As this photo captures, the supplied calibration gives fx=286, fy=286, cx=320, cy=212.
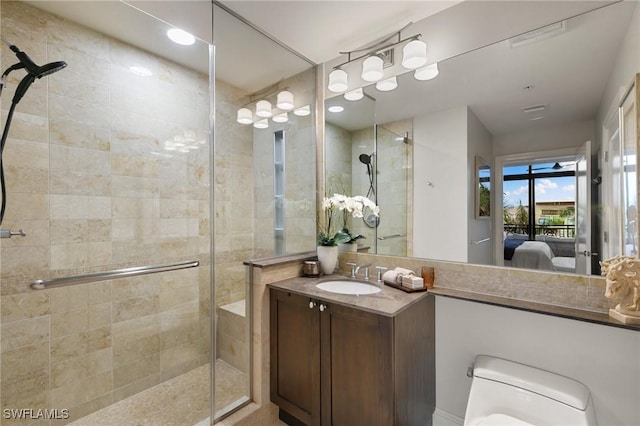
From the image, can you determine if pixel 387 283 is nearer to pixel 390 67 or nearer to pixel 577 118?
pixel 577 118

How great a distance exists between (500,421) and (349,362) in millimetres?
677

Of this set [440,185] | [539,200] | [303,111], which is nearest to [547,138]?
[539,200]

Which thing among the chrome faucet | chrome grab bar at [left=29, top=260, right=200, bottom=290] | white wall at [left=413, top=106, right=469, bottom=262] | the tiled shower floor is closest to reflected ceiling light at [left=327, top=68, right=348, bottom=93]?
white wall at [left=413, top=106, right=469, bottom=262]

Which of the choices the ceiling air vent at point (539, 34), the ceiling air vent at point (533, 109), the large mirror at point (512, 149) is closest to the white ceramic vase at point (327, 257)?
the large mirror at point (512, 149)

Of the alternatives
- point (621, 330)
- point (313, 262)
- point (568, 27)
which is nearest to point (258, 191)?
point (313, 262)

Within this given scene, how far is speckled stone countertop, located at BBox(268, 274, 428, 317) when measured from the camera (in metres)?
1.36

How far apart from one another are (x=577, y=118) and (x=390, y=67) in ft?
3.64

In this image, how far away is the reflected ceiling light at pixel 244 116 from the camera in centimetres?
195

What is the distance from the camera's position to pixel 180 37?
1905 mm

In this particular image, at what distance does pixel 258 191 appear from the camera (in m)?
2.09

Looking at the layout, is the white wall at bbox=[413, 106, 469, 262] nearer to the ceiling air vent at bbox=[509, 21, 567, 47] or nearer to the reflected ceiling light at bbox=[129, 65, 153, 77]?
the ceiling air vent at bbox=[509, 21, 567, 47]

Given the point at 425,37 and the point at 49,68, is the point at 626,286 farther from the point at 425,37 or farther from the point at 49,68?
the point at 49,68

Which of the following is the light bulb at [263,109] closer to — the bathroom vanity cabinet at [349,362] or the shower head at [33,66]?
the shower head at [33,66]

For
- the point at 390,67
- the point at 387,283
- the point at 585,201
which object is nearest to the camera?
the point at 585,201
